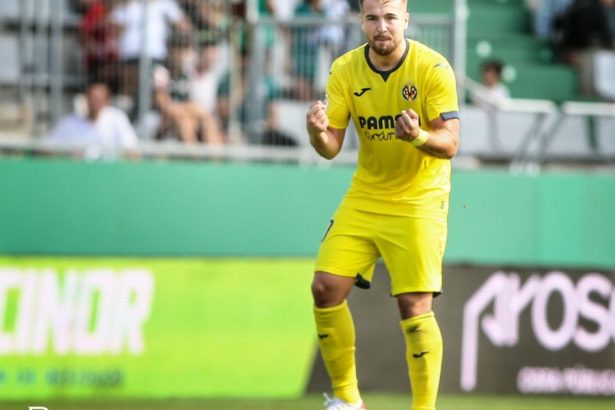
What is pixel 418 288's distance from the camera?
1017 cm

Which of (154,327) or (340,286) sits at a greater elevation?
(340,286)

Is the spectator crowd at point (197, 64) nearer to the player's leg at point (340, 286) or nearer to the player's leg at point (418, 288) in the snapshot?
the player's leg at point (340, 286)

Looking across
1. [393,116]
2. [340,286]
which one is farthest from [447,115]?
[340,286]

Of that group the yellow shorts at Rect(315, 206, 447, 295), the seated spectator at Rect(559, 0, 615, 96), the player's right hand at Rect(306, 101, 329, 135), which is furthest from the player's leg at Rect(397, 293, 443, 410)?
the seated spectator at Rect(559, 0, 615, 96)

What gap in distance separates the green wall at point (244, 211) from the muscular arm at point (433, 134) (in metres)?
4.36

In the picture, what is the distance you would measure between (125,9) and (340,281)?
5.44 metres

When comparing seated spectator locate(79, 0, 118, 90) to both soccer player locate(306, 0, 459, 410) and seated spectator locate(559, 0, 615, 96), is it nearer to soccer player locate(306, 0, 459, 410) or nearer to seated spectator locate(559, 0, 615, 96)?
soccer player locate(306, 0, 459, 410)

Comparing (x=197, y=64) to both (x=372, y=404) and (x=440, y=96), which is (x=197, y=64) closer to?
(x=372, y=404)

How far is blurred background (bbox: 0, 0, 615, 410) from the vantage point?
44.5 feet

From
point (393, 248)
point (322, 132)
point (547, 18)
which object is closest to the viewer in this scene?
point (322, 132)

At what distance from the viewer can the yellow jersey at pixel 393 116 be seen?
9961mm

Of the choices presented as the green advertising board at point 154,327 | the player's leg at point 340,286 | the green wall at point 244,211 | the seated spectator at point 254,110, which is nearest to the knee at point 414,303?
the player's leg at point 340,286

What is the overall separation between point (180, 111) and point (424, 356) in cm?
514

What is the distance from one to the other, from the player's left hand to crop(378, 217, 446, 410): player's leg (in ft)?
3.05
